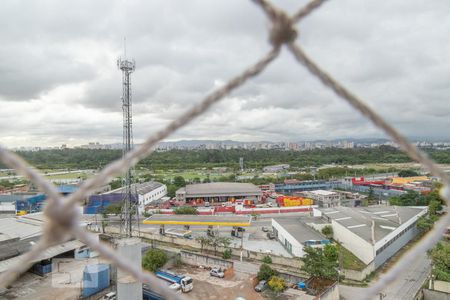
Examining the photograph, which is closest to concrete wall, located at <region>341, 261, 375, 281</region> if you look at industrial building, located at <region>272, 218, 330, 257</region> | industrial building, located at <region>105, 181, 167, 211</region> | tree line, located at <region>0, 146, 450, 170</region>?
industrial building, located at <region>272, 218, 330, 257</region>

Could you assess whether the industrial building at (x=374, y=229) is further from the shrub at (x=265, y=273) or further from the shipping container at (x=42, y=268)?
the shipping container at (x=42, y=268)

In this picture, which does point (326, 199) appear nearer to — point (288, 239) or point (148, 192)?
point (288, 239)

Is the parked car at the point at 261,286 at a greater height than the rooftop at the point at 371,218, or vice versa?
the rooftop at the point at 371,218

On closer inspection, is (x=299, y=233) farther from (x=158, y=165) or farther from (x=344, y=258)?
(x=158, y=165)

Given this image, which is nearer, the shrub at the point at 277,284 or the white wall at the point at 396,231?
the shrub at the point at 277,284

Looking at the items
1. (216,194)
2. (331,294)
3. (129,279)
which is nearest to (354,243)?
(331,294)

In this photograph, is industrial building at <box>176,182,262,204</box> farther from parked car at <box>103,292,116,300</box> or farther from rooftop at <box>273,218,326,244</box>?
parked car at <box>103,292,116,300</box>

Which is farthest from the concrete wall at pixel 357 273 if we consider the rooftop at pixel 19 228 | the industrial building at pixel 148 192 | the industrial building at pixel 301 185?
the industrial building at pixel 301 185
